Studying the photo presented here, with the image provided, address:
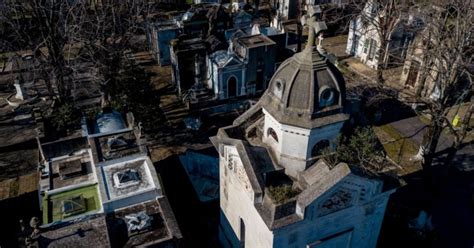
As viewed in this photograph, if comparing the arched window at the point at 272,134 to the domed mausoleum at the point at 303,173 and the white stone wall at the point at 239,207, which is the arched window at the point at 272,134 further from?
the white stone wall at the point at 239,207

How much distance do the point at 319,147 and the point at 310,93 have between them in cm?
262

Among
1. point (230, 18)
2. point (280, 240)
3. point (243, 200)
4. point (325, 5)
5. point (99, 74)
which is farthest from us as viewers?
point (325, 5)

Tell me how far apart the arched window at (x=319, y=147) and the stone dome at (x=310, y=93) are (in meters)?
1.29

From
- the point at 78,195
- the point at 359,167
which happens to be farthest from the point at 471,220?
the point at 78,195

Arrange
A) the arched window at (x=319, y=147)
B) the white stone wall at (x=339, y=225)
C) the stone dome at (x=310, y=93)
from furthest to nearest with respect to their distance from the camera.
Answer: the arched window at (x=319, y=147)
the stone dome at (x=310, y=93)
the white stone wall at (x=339, y=225)

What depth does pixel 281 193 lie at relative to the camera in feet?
52.5

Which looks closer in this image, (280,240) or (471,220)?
(280,240)

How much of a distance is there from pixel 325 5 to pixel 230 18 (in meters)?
13.5

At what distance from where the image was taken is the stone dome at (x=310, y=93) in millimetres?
16188

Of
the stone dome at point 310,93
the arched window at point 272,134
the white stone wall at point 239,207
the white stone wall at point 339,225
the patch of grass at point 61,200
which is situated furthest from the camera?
the patch of grass at point 61,200

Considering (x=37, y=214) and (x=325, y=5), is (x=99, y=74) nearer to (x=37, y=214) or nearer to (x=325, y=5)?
(x=37, y=214)

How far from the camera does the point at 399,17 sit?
32.9 meters

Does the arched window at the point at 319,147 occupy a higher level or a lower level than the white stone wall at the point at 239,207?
higher

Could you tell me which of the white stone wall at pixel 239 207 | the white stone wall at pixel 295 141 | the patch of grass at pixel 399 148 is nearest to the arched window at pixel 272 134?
the white stone wall at pixel 295 141
